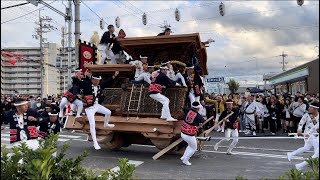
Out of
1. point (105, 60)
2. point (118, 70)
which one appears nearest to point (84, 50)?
point (105, 60)

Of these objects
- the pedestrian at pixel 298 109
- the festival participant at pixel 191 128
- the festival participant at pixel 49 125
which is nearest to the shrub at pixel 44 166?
the festival participant at pixel 49 125

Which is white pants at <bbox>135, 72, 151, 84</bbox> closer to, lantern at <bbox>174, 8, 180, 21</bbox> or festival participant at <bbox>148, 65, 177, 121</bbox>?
festival participant at <bbox>148, 65, 177, 121</bbox>

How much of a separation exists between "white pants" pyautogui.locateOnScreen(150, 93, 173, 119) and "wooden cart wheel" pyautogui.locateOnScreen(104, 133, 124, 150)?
1849mm

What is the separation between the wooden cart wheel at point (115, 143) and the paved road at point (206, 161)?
6.8 inches

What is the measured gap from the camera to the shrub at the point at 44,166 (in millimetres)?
3545

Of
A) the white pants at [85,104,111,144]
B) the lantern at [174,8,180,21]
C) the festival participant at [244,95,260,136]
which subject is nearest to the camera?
the white pants at [85,104,111,144]

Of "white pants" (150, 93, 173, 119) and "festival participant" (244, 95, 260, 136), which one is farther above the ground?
"white pants" (150, 93, 173, 119)

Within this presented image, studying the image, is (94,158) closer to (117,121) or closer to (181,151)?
(117,121)

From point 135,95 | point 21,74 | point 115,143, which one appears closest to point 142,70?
point 135,95

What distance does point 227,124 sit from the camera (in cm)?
1082

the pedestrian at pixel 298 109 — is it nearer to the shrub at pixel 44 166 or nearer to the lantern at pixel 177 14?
the lantern at pixel 177 14

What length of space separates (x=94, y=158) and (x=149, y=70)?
2802 millimetres

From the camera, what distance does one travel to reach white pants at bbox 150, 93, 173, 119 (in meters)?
9.20

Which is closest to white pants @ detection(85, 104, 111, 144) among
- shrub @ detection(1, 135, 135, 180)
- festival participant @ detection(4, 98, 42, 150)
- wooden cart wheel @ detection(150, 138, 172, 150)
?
wooden cart wheel @ detection(150, 138, 172, 150)
